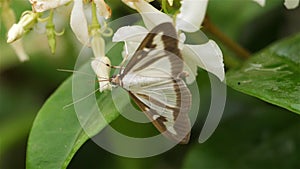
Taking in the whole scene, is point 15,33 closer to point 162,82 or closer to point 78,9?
point 78,9

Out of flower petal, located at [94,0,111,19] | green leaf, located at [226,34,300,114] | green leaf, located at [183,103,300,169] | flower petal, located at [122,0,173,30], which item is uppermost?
flower petal, located at [94,0,111,19]

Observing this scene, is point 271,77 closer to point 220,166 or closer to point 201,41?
point 201,41

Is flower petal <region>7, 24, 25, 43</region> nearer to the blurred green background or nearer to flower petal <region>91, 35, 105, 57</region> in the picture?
flower petal <region>91, 35, 105, 57</region>

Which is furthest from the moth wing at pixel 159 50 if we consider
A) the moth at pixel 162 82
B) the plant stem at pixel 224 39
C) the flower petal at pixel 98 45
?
the plant stem at pixel 224 39

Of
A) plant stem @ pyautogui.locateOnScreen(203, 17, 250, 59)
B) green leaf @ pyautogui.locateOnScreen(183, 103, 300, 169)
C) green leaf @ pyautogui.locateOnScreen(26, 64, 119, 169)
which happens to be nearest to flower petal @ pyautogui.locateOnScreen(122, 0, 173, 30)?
green leaf @ pyautogui.locateOnScreen(26, 64, 119, 169)

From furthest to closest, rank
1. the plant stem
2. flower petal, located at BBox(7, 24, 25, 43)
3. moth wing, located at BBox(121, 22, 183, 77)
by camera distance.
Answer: the plant stem, flower petal, located at BBox(7, 24, 25, 43), moth wing, located at BBox(121, 22, 183, 77)

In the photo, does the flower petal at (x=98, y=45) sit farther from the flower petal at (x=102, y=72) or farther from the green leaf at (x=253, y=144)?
the green leaf at (x=253, y=144)
